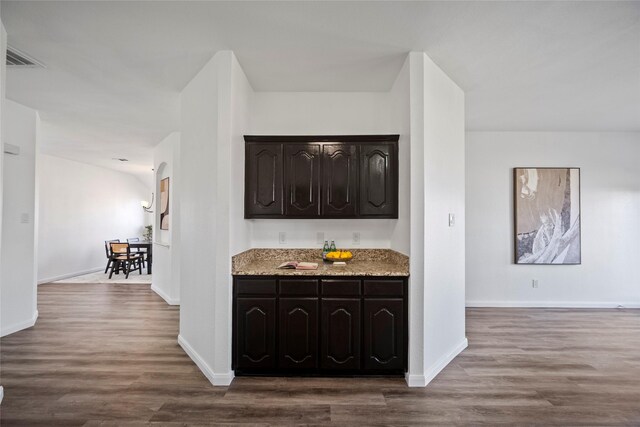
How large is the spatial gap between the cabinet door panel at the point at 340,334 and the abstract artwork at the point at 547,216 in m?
3.46

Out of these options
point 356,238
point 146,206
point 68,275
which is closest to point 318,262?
point 356,238

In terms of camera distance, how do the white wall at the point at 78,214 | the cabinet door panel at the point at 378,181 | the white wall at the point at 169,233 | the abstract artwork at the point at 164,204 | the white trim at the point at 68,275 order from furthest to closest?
the white wall at the point at 78,214 < the white trim at the point at 68,275 < the abstract artwork at the point at 164,204 < the white wall at the point at 169,233 < the cabinet door panel at the point at 378,181

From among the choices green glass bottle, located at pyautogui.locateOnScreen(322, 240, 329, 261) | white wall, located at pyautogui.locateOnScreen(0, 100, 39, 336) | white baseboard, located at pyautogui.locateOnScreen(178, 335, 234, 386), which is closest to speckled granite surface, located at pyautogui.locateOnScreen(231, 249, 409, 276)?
green glass bottle, located at pyautogui.locateOnScreen(322, 240, 329, 261)

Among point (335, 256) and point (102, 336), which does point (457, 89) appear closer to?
point (335, 256)

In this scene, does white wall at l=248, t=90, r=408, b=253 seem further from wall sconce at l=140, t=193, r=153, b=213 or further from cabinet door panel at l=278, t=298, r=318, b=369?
wall sconce at l=140, t=193, r=153, b=213

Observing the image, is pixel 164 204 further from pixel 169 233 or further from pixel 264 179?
pixel 264 179

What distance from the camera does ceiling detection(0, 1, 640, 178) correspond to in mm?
2240

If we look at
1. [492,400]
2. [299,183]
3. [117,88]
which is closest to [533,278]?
[492,400]

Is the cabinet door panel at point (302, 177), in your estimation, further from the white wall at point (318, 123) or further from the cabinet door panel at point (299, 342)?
the cabinet door panel at point (299, 342)

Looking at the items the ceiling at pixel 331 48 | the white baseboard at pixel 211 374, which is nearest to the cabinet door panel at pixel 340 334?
the white baseboard at pixel 211 374

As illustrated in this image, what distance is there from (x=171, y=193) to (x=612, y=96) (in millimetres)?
6158

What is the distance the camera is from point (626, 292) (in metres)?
4.89

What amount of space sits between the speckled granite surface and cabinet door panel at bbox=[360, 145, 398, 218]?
494mm

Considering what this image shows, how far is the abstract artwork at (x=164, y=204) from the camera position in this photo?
5.70 m
